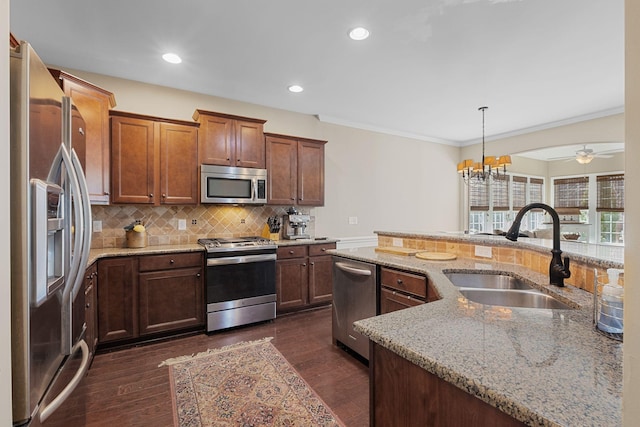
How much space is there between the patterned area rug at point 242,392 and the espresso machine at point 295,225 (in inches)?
65.2

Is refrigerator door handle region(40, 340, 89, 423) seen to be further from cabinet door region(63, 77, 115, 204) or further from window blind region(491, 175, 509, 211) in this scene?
window blind region(491, 175, 509, 211)

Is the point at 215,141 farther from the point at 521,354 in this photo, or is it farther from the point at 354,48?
the point at 521,354

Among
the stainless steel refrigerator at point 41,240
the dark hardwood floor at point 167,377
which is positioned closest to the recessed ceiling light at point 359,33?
the stainless steel refrigerator at point 41,240

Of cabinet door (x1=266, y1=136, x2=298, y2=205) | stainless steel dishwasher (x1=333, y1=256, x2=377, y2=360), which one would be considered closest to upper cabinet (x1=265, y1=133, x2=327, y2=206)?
cabinet door (x1=266, y1=136, x2=298, y2=205)

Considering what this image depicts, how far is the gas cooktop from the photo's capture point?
316 centimetres

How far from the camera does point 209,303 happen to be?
3117mm

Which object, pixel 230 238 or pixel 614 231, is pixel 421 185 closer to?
pixel 230 238

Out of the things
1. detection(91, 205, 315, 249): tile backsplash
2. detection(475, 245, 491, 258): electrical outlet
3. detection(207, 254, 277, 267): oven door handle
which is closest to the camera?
detection(475, 245, 491, 258): electrical outlet

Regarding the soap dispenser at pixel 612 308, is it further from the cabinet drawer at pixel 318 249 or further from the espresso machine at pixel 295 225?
the espresso machine at pixel 295 225

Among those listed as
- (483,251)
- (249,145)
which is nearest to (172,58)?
(249,145)

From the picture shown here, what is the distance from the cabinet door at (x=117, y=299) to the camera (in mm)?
2703

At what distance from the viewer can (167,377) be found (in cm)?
234

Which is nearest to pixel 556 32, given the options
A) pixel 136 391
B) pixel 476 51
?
pixel 476 51

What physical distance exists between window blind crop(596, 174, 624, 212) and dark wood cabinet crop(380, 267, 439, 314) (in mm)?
7209
